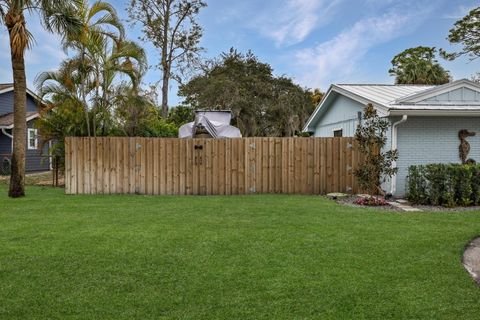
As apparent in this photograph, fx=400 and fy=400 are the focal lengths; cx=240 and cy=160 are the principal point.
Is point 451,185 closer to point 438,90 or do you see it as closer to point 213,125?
point 438,90

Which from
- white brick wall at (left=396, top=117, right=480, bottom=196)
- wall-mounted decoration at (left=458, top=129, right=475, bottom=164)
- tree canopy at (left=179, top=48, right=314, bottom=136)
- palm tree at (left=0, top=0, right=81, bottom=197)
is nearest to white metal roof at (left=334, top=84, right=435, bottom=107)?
white brick wall at (left=396, top=117, right=480, bottom=196)

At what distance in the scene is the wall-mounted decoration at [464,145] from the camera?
428 inches

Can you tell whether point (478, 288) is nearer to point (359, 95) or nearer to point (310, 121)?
point (359, 95)

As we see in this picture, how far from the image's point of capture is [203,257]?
4.88 m

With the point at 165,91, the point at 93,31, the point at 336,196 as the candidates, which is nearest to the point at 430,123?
the point at 336,196

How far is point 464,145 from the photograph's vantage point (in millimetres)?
10898

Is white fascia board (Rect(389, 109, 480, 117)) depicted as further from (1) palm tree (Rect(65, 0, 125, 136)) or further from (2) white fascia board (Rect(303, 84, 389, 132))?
(1) palm tree (Rect(65, 0, 125, 136))

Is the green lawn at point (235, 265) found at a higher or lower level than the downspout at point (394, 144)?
lower

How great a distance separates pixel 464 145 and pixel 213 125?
7599 millimetres

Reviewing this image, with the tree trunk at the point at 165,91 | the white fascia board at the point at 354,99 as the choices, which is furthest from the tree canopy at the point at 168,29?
the white fascia board at the point at 354,99

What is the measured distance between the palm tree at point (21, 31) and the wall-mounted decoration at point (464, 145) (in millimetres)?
10468

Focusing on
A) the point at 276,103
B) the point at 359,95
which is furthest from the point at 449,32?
the point at 359,95

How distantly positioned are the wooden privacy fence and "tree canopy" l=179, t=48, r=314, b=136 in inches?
556

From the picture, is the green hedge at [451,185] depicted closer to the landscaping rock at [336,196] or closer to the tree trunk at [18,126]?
the landscaping rock at [336,196]
